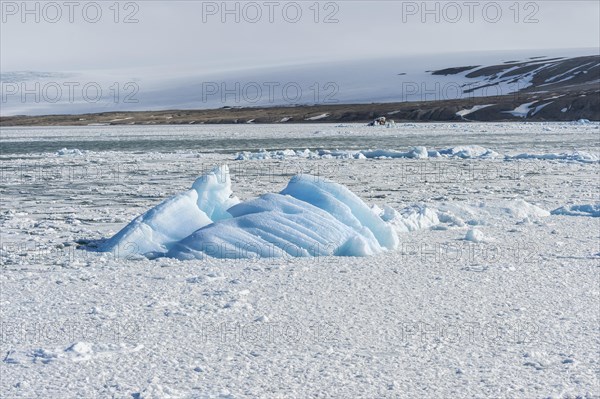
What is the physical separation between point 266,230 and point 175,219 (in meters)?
0.96

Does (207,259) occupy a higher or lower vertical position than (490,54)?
lower

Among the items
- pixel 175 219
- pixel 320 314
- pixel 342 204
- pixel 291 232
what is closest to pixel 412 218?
pixel 342 204

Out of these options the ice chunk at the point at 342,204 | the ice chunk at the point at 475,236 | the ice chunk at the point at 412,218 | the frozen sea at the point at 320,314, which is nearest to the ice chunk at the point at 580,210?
the frozen sea at the point at 320,314

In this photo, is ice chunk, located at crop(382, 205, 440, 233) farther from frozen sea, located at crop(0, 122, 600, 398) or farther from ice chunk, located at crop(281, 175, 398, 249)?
ice chunk, located at crop(281, 175, 398, 249)

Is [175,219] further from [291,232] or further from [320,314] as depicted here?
[320,314]

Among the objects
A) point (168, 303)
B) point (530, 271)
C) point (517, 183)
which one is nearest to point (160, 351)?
point (168, 303)

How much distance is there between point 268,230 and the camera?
7.01 meters

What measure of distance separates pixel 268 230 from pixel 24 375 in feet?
10.8

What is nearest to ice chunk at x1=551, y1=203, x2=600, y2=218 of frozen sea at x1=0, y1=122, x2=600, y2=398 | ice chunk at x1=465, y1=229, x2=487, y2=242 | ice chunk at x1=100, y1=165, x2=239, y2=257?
frozen sea at x1=0, y1=122, x2=600, y2=398

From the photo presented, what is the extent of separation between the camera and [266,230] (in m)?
7.02

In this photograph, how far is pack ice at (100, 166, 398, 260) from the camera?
22.4ft

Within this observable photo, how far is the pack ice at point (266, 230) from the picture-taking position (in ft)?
22.4

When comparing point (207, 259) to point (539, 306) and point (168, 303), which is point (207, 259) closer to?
point (168, 303)

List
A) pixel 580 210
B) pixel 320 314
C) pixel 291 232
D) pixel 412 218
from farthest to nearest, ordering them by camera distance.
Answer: pixel 580 210, pixel 412 218, pixel 291 232, pixel 320 314
